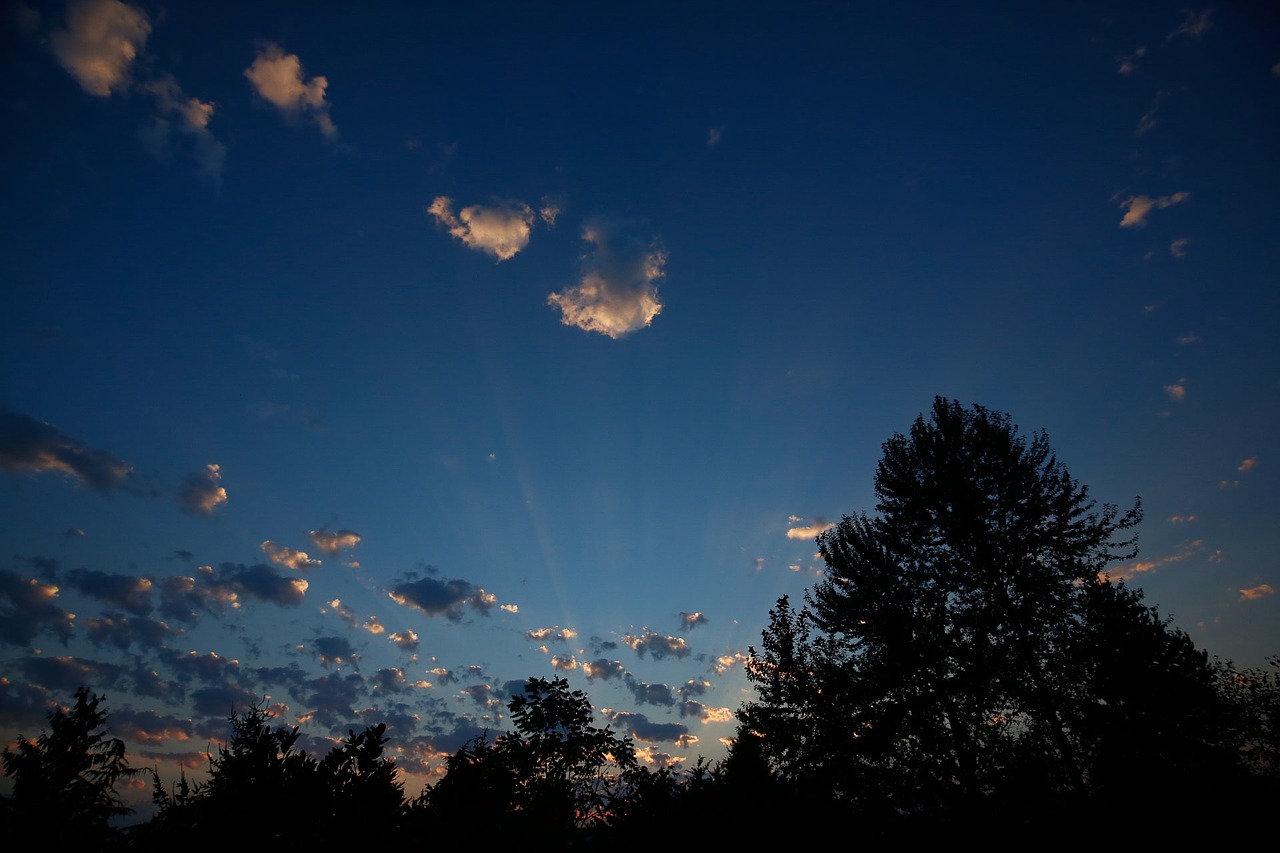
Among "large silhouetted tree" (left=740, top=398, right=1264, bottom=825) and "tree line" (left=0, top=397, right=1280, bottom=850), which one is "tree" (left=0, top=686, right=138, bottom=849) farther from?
"large silhouetted tree" (left=740, top=398, right=1264, bottom=825)

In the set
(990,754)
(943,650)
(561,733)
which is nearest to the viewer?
(990,754)

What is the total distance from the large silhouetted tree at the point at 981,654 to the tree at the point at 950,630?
53 millimetres

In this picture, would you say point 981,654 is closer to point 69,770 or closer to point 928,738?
point 928,738

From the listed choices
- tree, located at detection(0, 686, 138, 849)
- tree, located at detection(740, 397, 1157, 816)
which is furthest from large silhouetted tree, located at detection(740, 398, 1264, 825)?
tree, located at detection(0, 686, 138, 849)

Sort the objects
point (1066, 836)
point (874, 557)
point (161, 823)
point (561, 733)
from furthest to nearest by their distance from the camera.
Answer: point (561, 733), point (874, 557), point (161, 823), point (1066, 836)

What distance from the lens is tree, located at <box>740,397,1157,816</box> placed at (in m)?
18.5

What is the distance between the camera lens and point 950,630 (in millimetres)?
20281

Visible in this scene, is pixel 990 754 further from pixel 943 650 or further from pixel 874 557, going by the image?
pixel 874 557

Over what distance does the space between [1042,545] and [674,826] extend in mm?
19340

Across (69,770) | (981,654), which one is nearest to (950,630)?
(981,654)

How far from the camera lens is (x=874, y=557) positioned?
2367 cm

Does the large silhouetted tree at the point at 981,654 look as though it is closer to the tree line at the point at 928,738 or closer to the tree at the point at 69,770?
the tree line at the point at 928,738

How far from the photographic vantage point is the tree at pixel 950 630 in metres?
18.5

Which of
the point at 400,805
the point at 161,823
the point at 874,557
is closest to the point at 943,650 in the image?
the point at 874,557
